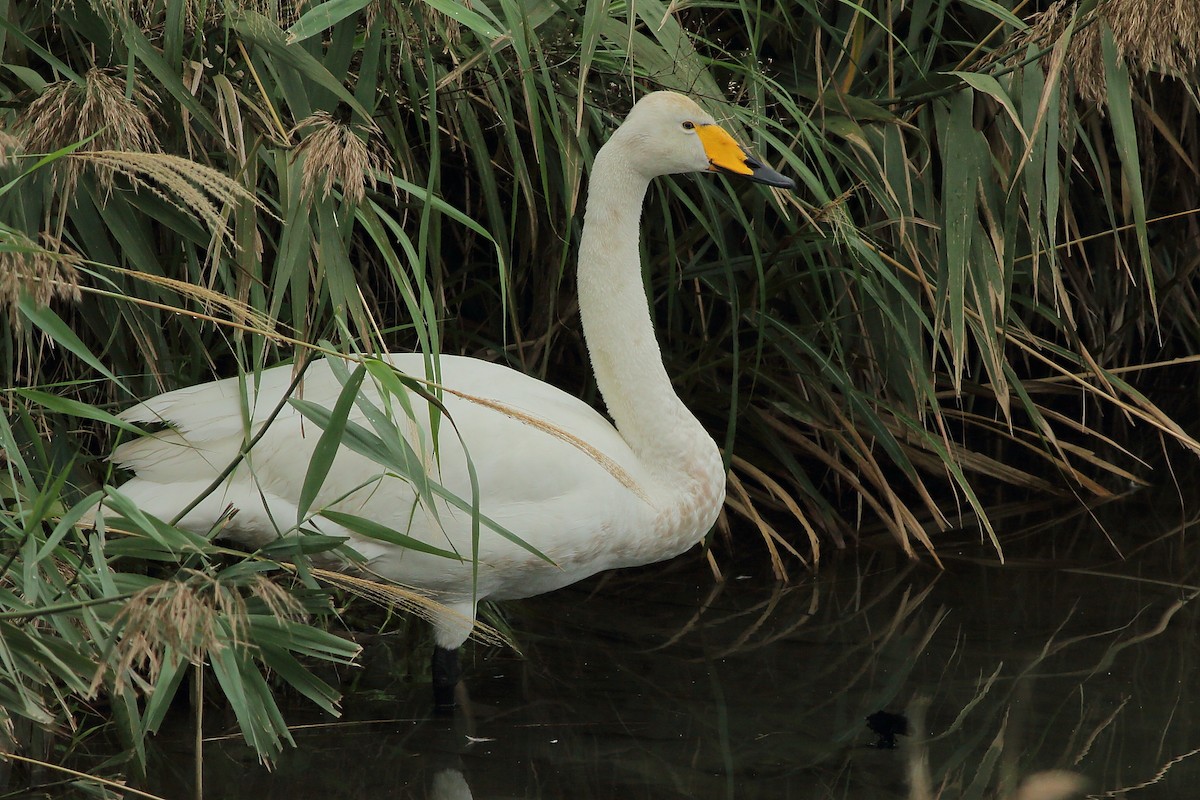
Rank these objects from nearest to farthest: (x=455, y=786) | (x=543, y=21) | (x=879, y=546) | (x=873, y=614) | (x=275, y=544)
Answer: (x=275, y=544), (x=455, y=786), (x=543, y=21), (x=873, y=614), (x=879, y=546)

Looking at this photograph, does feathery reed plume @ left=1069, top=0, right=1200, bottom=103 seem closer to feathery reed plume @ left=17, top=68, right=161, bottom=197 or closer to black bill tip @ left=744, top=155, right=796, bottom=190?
black bill tip @ left=744, top=155, right=796, bottom=190

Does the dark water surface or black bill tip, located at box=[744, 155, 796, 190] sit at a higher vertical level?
black bill tip, located at box=[744, 155, 796, 190]

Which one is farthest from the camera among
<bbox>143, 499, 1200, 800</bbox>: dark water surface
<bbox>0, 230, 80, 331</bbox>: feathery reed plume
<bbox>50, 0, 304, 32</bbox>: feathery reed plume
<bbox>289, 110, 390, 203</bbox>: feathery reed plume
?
<bbox>143, 499, 1200, 800</bbox>: dark water surface

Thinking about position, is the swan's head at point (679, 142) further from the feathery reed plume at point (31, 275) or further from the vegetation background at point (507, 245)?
the feathery reed plume at point (31, 275)

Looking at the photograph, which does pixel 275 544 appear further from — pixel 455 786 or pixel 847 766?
pixel 847 766

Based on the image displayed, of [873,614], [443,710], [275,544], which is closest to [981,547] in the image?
[873,614]

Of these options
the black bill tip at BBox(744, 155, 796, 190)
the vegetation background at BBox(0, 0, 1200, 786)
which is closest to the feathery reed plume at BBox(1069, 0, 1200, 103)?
the vegetation background at BBox(0, 0, 1200, 786)

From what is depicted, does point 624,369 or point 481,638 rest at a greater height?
point 624,369

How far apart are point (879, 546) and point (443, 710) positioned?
146cm

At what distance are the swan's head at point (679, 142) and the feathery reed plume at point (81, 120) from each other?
107 cm

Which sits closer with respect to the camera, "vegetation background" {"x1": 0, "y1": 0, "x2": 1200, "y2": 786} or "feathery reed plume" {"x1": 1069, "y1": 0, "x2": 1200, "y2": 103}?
"vegetation background" {"x1": 0, "y1": 0, "x2": 1200, "y2": 786}

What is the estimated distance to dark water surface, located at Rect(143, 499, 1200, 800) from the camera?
2504mm

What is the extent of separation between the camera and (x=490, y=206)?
2938 mm

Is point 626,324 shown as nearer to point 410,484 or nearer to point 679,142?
point 679,142
